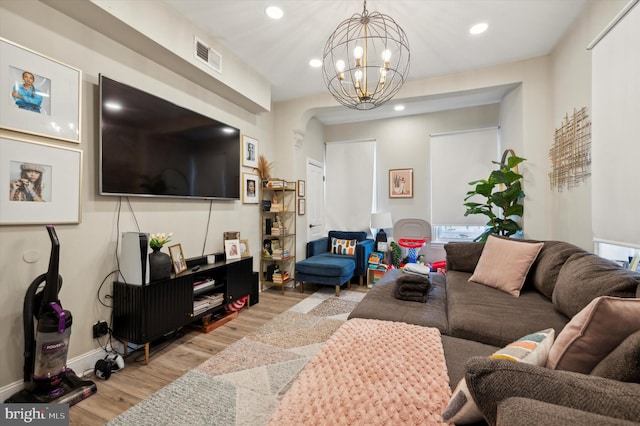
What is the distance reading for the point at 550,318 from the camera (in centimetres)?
164

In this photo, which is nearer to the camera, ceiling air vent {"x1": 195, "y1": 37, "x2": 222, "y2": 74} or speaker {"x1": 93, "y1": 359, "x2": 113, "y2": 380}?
speaker {"x1": 93, "y1": 359, "x2": 113, "y2": 380}

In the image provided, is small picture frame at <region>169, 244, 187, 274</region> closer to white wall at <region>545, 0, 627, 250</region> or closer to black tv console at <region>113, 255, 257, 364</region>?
black tv console at <region>113, 255, 257, 364</region>

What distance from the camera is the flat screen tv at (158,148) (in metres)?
2.07

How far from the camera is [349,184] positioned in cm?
518

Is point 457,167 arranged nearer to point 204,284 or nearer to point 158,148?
point 204,284

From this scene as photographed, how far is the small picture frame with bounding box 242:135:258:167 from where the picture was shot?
3631 millimetres

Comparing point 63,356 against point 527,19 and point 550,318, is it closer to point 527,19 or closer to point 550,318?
point 550,318

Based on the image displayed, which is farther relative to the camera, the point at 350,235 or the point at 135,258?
the point at 350,235

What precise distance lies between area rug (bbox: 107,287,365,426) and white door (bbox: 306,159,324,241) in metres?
2.14

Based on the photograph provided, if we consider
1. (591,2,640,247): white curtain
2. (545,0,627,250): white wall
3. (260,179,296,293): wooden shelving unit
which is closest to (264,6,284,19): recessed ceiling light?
(260,179,296,293): wooden shelving unit

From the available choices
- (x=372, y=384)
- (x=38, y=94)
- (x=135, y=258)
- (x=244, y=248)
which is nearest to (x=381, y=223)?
(x=244, y=248)

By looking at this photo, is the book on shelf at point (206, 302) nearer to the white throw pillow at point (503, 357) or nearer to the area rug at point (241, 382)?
the area rug at point (241, 382)

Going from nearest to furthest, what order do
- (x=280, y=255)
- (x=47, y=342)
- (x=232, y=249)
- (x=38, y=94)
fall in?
(x=47, y=342), (x=38, y=94), (x=232, y=249), (x=280, y=255)

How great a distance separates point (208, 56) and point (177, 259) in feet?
6.60
